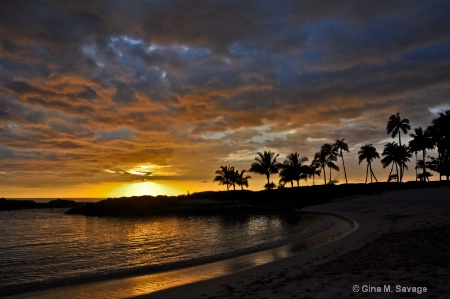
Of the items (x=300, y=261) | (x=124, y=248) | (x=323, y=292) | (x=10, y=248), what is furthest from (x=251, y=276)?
(x=10, y=248)

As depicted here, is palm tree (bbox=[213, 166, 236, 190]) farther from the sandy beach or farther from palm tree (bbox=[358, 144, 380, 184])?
the sandy beach

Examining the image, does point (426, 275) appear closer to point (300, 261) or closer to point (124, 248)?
point (300, 261)

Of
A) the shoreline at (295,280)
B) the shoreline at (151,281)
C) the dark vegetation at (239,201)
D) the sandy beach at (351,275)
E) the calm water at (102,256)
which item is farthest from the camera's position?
the dark vegetation at (239,201)

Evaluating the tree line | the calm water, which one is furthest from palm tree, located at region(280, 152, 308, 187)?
the calm water

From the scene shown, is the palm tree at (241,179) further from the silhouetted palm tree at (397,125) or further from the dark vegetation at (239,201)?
the silhouetted palm tree at (397,125)

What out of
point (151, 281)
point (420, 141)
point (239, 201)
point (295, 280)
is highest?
point (420, 141)

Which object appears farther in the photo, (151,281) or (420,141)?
(420,141)

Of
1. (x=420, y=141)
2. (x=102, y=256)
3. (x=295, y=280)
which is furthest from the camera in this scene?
(x=420, y=141)

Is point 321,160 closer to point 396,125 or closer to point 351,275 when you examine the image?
point 396,125

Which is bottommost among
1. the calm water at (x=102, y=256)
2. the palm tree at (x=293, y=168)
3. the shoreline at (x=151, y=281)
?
the calm water at (x=102, y=256)

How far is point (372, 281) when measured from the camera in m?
9.26

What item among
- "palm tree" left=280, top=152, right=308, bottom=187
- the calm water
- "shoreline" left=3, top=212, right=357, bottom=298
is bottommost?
the calm water

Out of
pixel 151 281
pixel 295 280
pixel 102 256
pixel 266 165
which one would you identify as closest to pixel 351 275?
pixel 295 280

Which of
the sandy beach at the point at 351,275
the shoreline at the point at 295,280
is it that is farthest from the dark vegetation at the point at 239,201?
the sandy beach at the point at 351,275
